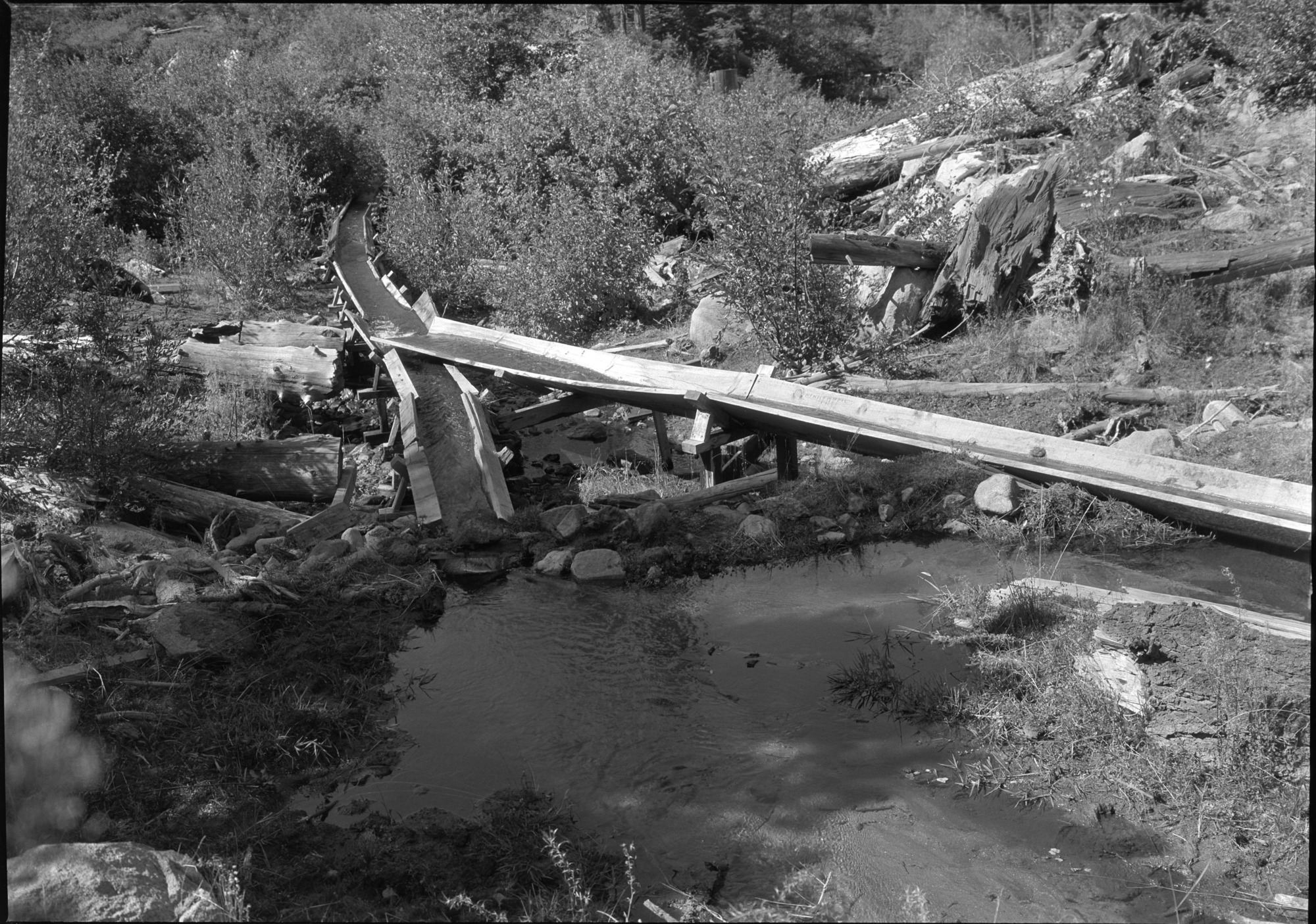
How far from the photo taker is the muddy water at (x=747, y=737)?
338 centimetres

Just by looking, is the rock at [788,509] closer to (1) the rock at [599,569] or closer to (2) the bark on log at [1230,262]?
(1) the rock at [599,569]

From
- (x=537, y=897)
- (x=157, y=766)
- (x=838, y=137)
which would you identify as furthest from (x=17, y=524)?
(x=838, y=137)

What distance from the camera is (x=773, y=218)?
8617 millimetres

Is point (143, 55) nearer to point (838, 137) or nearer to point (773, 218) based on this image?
point (838, 137)

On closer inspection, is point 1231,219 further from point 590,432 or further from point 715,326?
point 590,432

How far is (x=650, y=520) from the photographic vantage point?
6.62 meters

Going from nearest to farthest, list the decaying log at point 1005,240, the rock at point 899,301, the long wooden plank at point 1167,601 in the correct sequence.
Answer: the long wooden plank at point 1167,601
the decaying log at point 1005,240
the rock at point 899,301

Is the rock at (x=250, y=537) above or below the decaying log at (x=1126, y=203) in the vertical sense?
below

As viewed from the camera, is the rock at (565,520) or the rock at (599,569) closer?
the rock at (599,569)

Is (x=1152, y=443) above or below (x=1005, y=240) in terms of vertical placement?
below

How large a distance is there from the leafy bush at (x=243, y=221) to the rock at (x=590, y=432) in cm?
601

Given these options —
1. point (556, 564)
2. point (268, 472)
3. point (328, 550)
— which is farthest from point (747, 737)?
point (268, 472)

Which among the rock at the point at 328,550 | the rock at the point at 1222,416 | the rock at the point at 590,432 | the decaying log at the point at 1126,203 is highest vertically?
the decaying log at the point at 1126,203

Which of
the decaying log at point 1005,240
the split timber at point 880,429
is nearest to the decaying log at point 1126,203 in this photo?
the decaying log at point 1005,240
